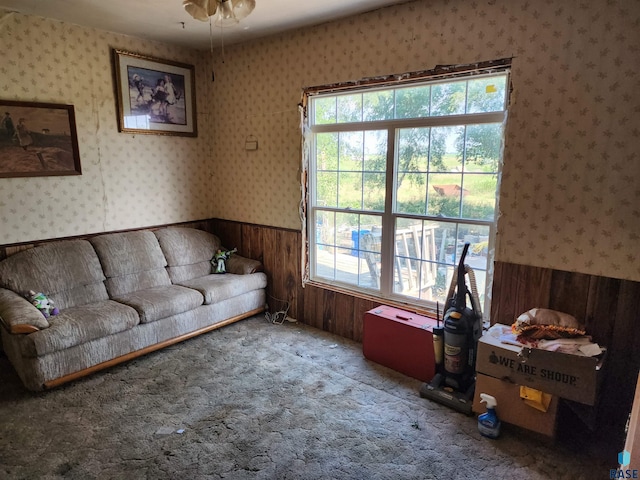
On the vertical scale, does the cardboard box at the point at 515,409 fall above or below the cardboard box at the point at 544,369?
below

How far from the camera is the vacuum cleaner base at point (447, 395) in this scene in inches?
97.5

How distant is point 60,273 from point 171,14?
232cm

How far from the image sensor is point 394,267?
331 centimetres

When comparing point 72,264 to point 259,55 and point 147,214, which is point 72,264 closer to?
point 147,214

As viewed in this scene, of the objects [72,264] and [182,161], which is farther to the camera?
[182,161]

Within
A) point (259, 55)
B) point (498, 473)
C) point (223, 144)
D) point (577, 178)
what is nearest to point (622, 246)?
point (577, 178)

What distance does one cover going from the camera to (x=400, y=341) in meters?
2.94

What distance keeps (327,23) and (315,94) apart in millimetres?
581

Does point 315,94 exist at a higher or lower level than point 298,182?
higher

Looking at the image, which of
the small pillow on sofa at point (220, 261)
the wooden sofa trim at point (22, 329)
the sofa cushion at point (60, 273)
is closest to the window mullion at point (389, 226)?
the small pillow on sofa at point (220, 261)

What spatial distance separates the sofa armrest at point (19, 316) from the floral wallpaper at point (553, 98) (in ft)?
9.69

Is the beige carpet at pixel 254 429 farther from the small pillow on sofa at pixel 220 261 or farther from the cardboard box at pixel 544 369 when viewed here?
the small pillow on sofa at pixel 220 261

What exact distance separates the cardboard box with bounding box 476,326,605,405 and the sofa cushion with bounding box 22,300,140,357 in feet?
8.45

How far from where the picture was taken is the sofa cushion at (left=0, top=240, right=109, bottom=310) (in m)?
3.10
